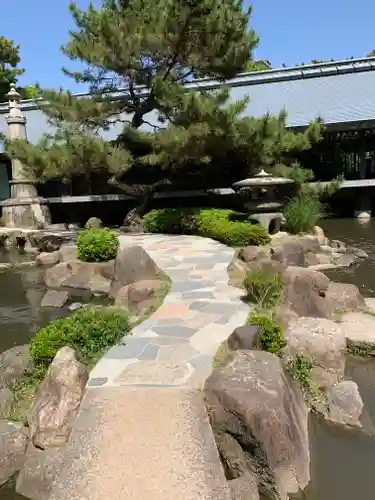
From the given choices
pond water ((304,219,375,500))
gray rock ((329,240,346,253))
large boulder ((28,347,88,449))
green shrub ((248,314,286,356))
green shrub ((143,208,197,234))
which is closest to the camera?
pond water ((304,219,375,500))

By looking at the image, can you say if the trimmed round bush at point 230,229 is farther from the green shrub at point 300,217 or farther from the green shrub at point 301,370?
the green shrub at point 301,370

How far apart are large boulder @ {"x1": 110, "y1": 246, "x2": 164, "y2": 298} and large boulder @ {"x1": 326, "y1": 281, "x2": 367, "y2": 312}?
3012 mm

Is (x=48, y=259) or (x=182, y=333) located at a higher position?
(x=182, y=333)

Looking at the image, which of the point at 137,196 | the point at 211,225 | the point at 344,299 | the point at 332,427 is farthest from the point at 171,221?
the point at 332,427

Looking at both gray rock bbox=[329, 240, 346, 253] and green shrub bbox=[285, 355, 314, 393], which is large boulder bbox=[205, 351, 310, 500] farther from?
gray rock bbox=[329, 240, 346, 253]

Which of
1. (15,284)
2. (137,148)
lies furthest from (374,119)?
(15,284)

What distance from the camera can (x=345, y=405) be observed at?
14.8 feet

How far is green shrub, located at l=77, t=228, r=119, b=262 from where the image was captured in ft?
34.2

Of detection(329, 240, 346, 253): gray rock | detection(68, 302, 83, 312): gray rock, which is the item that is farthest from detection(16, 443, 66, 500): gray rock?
detection(329, 240, 346, 253): gray rock

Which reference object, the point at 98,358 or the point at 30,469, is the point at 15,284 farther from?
the point at 30,469

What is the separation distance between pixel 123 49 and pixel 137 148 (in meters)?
3.21

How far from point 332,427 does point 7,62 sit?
109 ft

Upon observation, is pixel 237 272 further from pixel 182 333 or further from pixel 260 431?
pixel 260 431

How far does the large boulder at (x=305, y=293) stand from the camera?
21.7 feet
